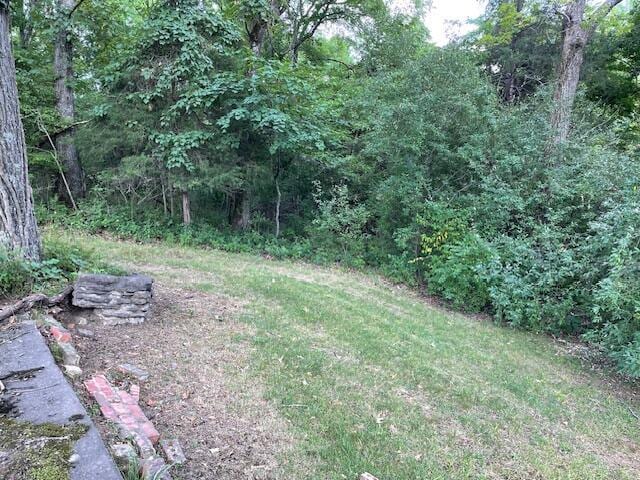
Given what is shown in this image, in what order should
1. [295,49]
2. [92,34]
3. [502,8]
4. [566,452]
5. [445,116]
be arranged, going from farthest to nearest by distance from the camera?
1. [295,49]
2. [92,34]
3. [502,8]
4. [445,116]
5. [566,452]

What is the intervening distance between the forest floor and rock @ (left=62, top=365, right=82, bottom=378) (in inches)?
6.2

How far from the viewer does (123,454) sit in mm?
1942

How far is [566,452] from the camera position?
10.2ft

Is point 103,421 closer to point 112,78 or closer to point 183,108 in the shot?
point 183,108

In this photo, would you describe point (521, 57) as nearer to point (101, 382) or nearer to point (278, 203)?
point (278, 203)

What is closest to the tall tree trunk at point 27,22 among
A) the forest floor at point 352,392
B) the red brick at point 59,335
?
the forest floor at point 352,392

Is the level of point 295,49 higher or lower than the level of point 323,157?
higher

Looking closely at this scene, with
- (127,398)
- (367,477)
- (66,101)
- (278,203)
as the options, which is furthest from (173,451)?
(66,101)

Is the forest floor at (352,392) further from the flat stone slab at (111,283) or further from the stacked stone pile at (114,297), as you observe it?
the flat stone slab at (111,283)

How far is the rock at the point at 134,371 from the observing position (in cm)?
294

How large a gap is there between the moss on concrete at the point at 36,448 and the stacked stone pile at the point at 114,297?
5.93 feet

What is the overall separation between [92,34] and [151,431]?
35.4ft

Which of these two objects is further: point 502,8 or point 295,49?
point 295,49

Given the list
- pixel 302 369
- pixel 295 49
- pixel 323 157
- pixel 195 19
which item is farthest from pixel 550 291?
pixel 295 49
